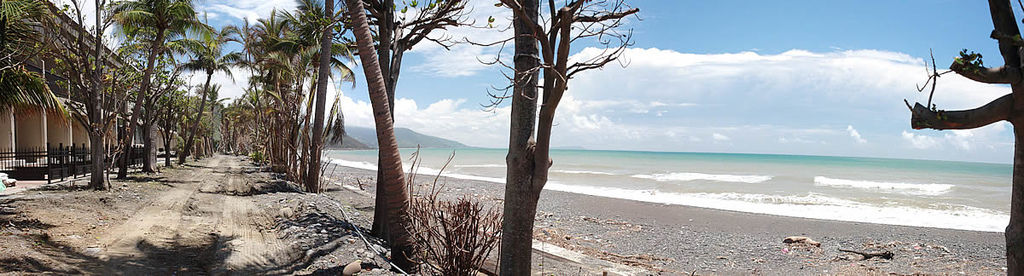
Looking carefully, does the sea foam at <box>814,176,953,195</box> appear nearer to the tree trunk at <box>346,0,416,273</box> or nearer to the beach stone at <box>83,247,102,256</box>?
the tree trunk at <box>346,0,416,273</box>

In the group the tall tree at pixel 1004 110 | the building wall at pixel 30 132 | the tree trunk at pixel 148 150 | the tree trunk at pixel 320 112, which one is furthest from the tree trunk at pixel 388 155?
the building wall at pixel 30 132

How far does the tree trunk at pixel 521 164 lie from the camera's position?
393 centimetres

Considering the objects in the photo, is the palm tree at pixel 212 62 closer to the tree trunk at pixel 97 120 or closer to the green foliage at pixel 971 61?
the tree trunk at pixel 97 120

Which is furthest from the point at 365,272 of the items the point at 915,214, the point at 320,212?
the point at 915,214

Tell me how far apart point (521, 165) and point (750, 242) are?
7.98m

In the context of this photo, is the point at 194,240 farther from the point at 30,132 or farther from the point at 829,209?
the point at 30,132

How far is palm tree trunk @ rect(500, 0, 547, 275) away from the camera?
3.93m

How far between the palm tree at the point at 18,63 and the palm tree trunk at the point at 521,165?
7769mm

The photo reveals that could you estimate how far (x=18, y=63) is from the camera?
753 cm

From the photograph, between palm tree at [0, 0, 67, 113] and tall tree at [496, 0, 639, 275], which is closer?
tall tree at [496, 0, 639, 275]

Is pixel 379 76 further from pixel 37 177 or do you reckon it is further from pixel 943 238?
pixel 37 177

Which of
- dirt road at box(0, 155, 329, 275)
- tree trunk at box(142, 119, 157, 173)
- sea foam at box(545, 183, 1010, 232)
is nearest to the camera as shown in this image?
dirt road at box(0, 155, 329, 275)

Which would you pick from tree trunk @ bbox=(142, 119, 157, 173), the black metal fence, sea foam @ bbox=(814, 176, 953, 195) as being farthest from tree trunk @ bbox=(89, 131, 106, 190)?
sea foam @ bbox=(814, 176, 953, 195)

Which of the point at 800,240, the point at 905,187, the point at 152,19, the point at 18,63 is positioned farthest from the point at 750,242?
the point at 905,187
